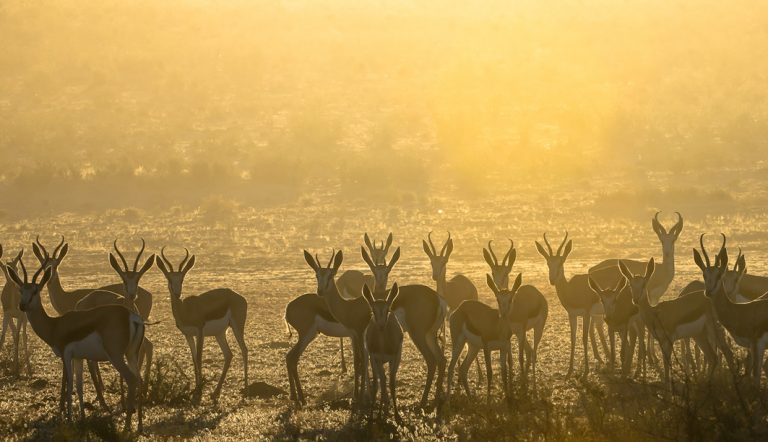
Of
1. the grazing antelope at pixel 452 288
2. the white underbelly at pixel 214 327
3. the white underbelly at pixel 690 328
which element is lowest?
the white underbelly at pixel 690 328

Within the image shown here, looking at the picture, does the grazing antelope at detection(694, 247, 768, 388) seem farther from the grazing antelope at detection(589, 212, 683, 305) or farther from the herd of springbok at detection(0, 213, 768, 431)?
the grazing antelope at detection(589, 212, 683, 305)

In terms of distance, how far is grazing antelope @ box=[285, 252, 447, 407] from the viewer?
1441cm

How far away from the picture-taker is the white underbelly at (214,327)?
15.4m

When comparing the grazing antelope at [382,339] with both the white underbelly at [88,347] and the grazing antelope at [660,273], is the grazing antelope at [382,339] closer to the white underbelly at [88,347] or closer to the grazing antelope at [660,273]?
the white underbelly at [88,347]

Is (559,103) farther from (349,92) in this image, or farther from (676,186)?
(676,186)

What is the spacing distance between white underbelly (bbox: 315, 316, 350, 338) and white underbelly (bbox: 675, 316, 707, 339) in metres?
4.16

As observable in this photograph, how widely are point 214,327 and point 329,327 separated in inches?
64.4

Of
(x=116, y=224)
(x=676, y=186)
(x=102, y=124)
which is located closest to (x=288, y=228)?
(x=116, y=224)

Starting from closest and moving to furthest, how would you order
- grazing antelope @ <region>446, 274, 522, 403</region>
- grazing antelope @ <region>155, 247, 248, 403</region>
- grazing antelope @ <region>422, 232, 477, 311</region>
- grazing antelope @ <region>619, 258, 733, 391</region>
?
1. grazing antelope @ <region>446, 274, 522, 403</region>
2. grazing antelope @ <region>619, 258, 733, 391</region>
3. grazing antelope @ <region>155, 247, 248, 403</region>
4. grazing antelope @ <region>422, 232, 477, 311</region>

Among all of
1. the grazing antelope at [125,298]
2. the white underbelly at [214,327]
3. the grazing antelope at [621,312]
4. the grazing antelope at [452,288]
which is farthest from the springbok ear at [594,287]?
the grazing antelope at [125,298]

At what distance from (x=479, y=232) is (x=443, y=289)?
63.5ft

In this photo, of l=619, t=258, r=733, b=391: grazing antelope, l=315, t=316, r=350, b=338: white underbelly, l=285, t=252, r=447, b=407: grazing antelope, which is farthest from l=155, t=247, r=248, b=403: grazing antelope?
l=619, t=258, r=733, b=391: grazing antelope

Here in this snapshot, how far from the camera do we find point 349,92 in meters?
60.5

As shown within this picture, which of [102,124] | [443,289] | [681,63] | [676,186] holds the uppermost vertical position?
[681,63]
